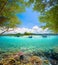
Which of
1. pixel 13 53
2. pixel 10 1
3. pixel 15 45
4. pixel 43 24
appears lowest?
pixel 13 53

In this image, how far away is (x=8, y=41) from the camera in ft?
6.01

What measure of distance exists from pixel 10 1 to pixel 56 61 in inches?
45.8

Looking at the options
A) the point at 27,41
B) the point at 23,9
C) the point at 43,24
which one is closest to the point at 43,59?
the point at 27,41

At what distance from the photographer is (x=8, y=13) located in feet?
6.46

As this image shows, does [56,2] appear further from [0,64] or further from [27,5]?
→ [0,64]

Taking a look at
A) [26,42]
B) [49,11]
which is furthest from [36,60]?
[49,11]

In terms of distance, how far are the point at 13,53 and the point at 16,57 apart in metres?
0.07

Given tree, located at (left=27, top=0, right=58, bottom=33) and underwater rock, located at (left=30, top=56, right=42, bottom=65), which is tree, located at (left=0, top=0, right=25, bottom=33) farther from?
underwater rock, located at (left=30, top=56, right=42, bottom=65)

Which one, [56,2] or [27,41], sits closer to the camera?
[27,41]

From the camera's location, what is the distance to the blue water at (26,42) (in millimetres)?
1819

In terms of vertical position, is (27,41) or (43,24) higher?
(43,24)

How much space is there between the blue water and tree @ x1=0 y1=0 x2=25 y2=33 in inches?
8.3

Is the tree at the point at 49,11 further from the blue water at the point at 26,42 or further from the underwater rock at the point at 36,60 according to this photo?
the underwater rock at the point at 36,60

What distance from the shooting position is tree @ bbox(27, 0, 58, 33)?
1924 mm
